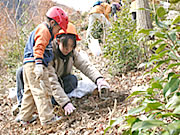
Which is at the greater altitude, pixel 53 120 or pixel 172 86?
pixel 172 86

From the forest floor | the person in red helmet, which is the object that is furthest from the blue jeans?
the person in red helmet

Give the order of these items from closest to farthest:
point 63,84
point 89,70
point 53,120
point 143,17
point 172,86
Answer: point 172,86
point 53,120
point 89,70
point 63,84
point 143,17

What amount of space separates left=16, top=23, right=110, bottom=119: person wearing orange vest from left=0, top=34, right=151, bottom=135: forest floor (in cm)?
18

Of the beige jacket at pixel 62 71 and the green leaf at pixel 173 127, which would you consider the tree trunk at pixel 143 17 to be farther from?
the green leaf at pixel 173 127

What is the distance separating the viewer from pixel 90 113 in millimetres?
2742

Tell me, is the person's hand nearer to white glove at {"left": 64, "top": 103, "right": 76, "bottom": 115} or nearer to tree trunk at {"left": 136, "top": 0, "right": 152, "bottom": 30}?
white glove at {"left": 64, "top": 103, "right": 76, "bottom": 115}

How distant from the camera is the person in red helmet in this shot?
2570 mm

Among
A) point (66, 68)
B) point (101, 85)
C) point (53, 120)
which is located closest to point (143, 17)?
point (101, 85)

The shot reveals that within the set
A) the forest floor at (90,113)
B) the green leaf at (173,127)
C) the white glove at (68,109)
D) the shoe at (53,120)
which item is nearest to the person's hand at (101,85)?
the forest floor at (90,113)

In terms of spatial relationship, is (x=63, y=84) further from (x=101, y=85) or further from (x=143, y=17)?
(x=143, y=17)

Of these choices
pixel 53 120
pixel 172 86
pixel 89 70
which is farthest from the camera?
pixel 89 70

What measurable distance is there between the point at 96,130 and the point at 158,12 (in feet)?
5.43

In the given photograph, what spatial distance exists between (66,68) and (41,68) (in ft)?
2.37

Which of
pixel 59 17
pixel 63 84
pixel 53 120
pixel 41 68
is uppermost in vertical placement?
pixel 59 17
